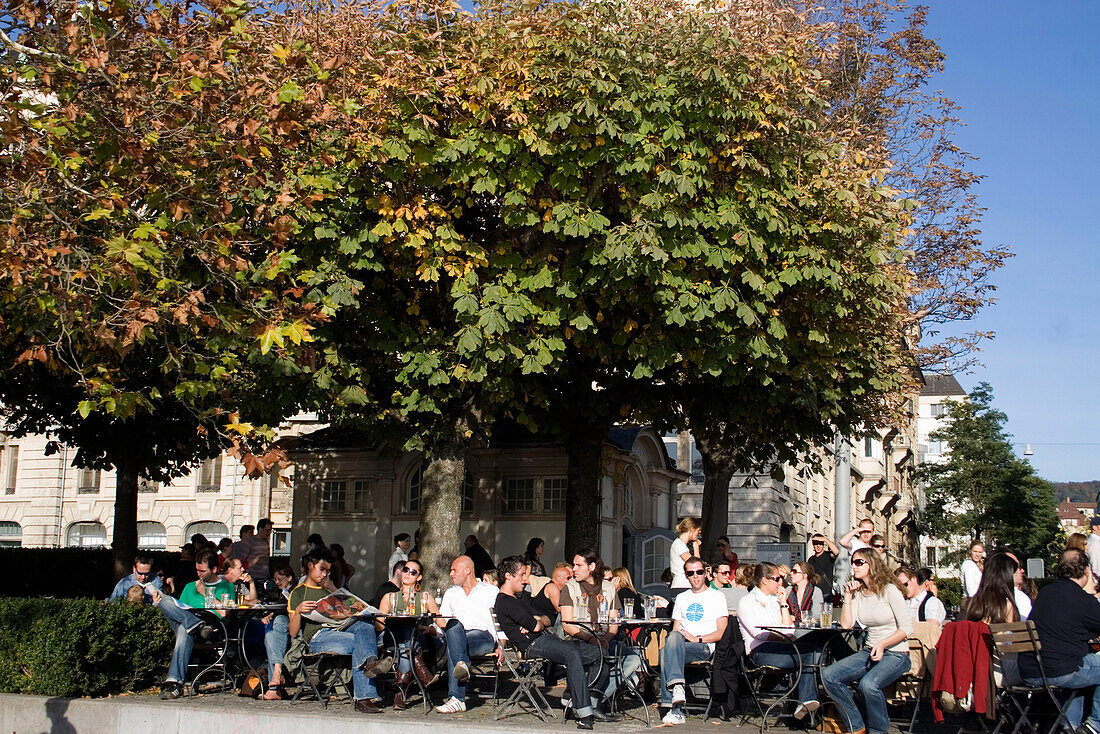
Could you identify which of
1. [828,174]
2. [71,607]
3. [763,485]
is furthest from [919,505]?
[71,607]

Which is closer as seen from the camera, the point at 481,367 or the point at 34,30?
the point at 34,30

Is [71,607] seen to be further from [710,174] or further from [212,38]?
[710,174]

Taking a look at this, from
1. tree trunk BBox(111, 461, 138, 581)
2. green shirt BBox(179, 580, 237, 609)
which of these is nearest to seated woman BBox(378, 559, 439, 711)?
green shirt BBox(179, 580, 237, 609)

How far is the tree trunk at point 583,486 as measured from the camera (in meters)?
19.3

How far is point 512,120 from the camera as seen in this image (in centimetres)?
1559

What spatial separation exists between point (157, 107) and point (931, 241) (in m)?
18.8

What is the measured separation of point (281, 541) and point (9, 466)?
12.4 metres

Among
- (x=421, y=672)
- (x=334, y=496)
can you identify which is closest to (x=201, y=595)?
(x=421, y=672)

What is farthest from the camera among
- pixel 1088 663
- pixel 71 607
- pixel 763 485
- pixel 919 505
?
pixel 919 505

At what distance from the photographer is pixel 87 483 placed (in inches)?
1863

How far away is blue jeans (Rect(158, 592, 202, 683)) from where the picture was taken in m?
12.0

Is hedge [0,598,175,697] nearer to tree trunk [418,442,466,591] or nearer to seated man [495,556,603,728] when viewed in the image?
seated man [495,556,603,728]

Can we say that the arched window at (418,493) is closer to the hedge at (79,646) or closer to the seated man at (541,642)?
the hedge at (79,646)

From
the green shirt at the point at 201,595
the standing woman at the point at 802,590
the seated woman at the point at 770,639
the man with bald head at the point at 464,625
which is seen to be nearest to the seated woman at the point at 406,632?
the man with bald head at the point at 464,625
